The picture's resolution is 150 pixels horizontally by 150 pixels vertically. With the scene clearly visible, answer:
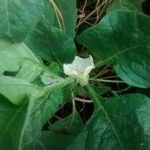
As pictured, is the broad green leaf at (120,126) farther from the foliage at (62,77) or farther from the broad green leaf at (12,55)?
the broad green leaf at (12,55)

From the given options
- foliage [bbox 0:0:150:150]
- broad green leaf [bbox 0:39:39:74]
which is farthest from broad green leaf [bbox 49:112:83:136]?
broad green leaf [bbox 0:39:39:74]

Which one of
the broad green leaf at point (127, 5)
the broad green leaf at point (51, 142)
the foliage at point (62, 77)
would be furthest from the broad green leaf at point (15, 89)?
the broad green leaf at point (127, 5)

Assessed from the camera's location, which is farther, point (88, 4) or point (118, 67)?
point (88, 4)

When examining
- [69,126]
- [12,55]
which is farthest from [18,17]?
[69,126]

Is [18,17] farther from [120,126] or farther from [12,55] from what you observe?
[120,126]

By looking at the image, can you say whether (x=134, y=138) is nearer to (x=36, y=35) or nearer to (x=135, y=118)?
(x=135, y=118)

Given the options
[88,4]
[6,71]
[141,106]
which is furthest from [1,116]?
[88,4]
